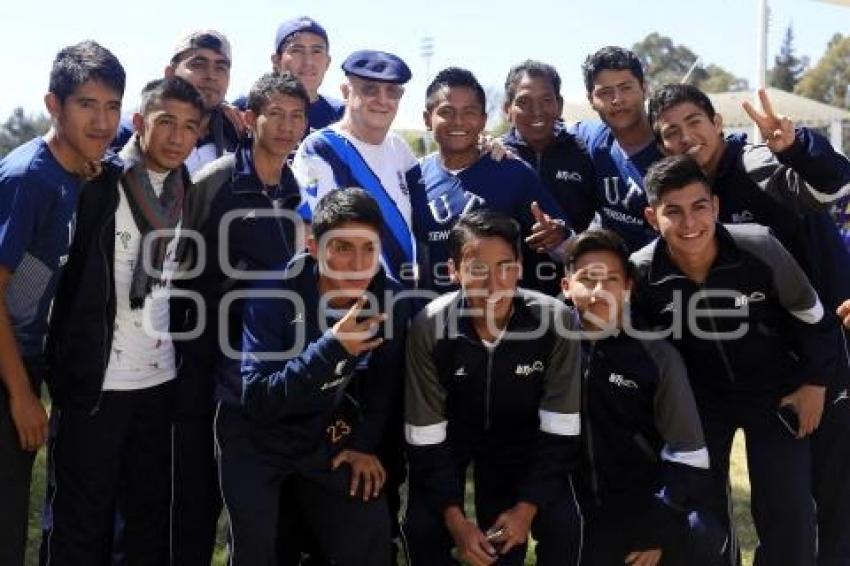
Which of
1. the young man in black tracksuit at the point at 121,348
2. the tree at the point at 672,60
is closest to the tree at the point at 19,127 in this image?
the tree at the point at 672,60

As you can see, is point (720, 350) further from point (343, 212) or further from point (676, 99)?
point (343, 212)

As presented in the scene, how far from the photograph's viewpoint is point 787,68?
70688 millimetres

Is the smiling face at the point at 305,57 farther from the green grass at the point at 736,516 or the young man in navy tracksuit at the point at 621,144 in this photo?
the green grass at the point at 736,516

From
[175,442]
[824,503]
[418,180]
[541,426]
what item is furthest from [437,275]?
[824,503]

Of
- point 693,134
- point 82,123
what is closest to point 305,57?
point 82,123

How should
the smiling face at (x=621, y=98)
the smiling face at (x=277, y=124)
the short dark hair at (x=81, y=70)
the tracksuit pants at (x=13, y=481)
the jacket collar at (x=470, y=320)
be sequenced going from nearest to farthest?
the tracksuit pants at (x=13, y=481), the short dark hair at (x=81, y=70), the jacket collar at (x=470, y=320), the smiling face at (x=277, y=124), the smiling face at (x=621, y=98)

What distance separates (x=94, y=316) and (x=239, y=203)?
717 millimetres

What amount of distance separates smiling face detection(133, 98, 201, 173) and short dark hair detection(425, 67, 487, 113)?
1.15m

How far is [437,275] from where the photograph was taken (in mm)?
3859

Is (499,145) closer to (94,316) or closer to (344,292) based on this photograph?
(344,292)

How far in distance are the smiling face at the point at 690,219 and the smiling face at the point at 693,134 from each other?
0.97 feet

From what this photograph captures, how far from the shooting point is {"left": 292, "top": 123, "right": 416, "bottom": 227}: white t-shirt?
383 cm

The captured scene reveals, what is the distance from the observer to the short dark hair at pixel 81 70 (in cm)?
322

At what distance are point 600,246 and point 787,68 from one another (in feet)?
249
